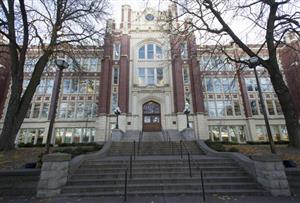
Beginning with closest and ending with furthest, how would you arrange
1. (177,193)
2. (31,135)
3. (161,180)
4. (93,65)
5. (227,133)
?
(177,193)
(161,180)
(31,135)
(227,133)
(93,65)

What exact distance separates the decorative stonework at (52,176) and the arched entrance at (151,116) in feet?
53.9

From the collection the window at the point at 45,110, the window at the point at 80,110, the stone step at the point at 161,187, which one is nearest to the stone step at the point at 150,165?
the stone step at the point at 161,187

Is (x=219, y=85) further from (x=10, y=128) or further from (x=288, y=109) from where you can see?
Answer: (x=10, y=128)

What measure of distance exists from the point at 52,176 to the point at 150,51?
22.3 m

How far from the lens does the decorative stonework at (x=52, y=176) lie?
5.85 m

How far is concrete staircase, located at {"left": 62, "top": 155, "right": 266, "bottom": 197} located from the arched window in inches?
764

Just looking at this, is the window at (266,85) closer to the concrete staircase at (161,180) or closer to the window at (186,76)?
the window at (186,76)

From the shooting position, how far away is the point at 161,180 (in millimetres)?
6789

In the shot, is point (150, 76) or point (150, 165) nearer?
point (150, 165)

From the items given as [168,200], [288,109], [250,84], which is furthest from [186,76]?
[168,200]

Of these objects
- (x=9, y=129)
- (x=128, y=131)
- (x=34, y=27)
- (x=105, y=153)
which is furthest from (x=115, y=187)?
(x=128, y=131)

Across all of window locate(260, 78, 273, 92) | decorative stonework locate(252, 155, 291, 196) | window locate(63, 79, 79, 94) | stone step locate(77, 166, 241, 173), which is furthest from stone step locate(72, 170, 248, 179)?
window locate(260, 78, 273, 92)

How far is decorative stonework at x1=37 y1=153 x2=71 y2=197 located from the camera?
585 centimetres

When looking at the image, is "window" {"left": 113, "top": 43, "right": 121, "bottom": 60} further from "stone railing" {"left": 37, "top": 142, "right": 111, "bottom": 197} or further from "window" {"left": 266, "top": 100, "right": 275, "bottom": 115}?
"window" {"left": 266, "top": 100, "right": 275, "bottom": 115}
